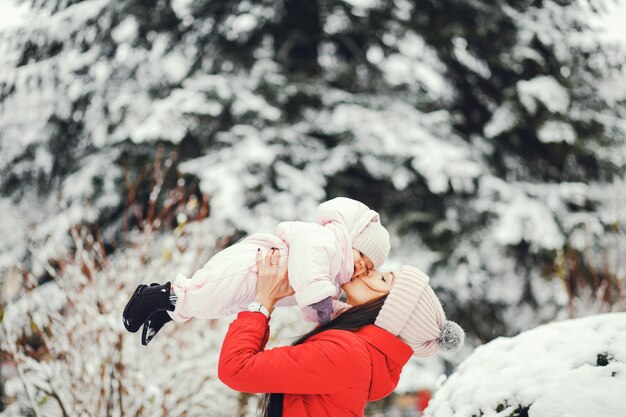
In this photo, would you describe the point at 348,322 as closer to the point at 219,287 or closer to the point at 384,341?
the point at 384,341

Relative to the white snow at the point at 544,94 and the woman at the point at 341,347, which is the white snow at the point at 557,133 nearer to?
the white snow at the point at 544,94

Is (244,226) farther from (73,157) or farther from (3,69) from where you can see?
(3,69)

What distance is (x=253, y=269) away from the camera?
1.63m

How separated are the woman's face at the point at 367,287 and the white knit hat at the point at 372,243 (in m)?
0.05

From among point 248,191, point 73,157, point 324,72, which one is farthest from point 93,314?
point 324,72

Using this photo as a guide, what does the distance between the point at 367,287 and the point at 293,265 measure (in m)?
0.29

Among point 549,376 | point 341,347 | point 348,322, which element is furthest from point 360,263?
point 549,376

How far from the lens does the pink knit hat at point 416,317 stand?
151cm

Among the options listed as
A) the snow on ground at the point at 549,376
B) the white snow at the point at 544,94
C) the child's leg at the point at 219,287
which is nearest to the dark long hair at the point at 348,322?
the child's leg at the point at 219,287

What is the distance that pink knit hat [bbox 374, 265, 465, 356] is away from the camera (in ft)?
4.95

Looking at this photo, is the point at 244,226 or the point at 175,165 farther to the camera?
the point at 175,165

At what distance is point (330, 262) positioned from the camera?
1.51 metres

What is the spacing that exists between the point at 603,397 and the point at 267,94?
174 inches

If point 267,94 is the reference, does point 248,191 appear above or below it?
below
